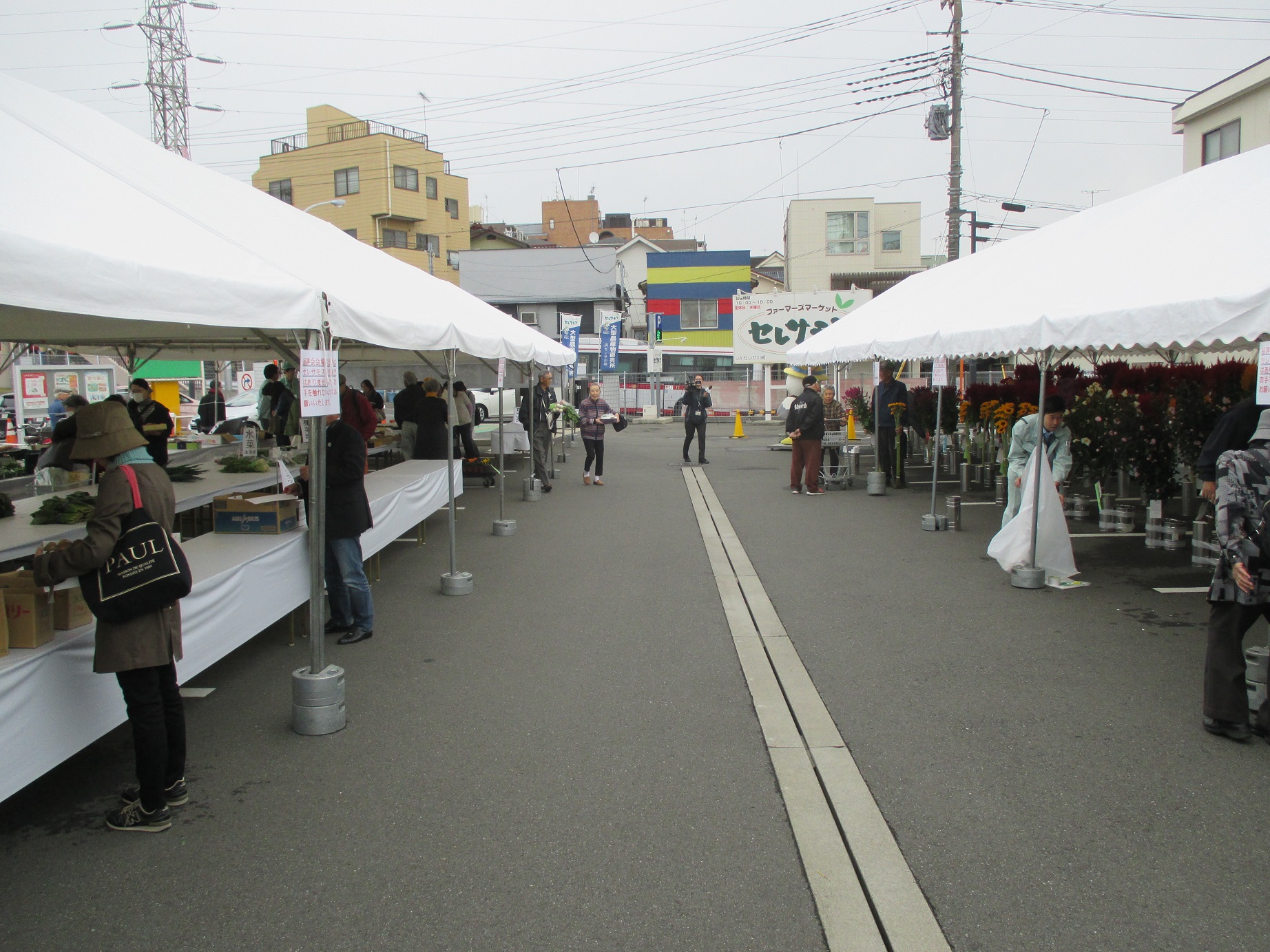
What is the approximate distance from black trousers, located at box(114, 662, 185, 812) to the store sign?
26.8m

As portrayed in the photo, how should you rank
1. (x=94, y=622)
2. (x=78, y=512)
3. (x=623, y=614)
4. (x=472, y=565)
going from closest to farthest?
(x=94, y=622) → (x=78, y=512) → (x=623, y=614) → (x=472, y=565)

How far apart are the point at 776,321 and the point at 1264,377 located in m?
25.7

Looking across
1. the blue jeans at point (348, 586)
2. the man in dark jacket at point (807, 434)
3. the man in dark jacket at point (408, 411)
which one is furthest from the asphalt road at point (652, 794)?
the man in dark jacket at point (408, 411)

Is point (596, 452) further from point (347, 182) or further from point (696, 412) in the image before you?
point (347, 182)

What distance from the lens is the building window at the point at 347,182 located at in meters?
45.6

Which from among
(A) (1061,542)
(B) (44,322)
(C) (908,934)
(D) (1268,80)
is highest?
(D) (1268,80)

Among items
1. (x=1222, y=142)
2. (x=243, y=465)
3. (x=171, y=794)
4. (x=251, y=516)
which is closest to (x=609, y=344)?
(x=1222, y=142)

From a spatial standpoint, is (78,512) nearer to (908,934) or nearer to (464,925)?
(464,925)

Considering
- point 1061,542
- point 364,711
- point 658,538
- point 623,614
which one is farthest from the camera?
point 658,538

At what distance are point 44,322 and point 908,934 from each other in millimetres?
7025

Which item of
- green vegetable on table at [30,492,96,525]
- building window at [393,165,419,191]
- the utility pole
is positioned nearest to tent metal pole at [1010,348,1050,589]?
green vegetable on table at [30,492,96,525]

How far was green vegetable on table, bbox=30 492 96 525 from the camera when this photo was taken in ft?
20.5

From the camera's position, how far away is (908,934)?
10.4ft

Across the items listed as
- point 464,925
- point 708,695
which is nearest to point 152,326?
point 708,695
